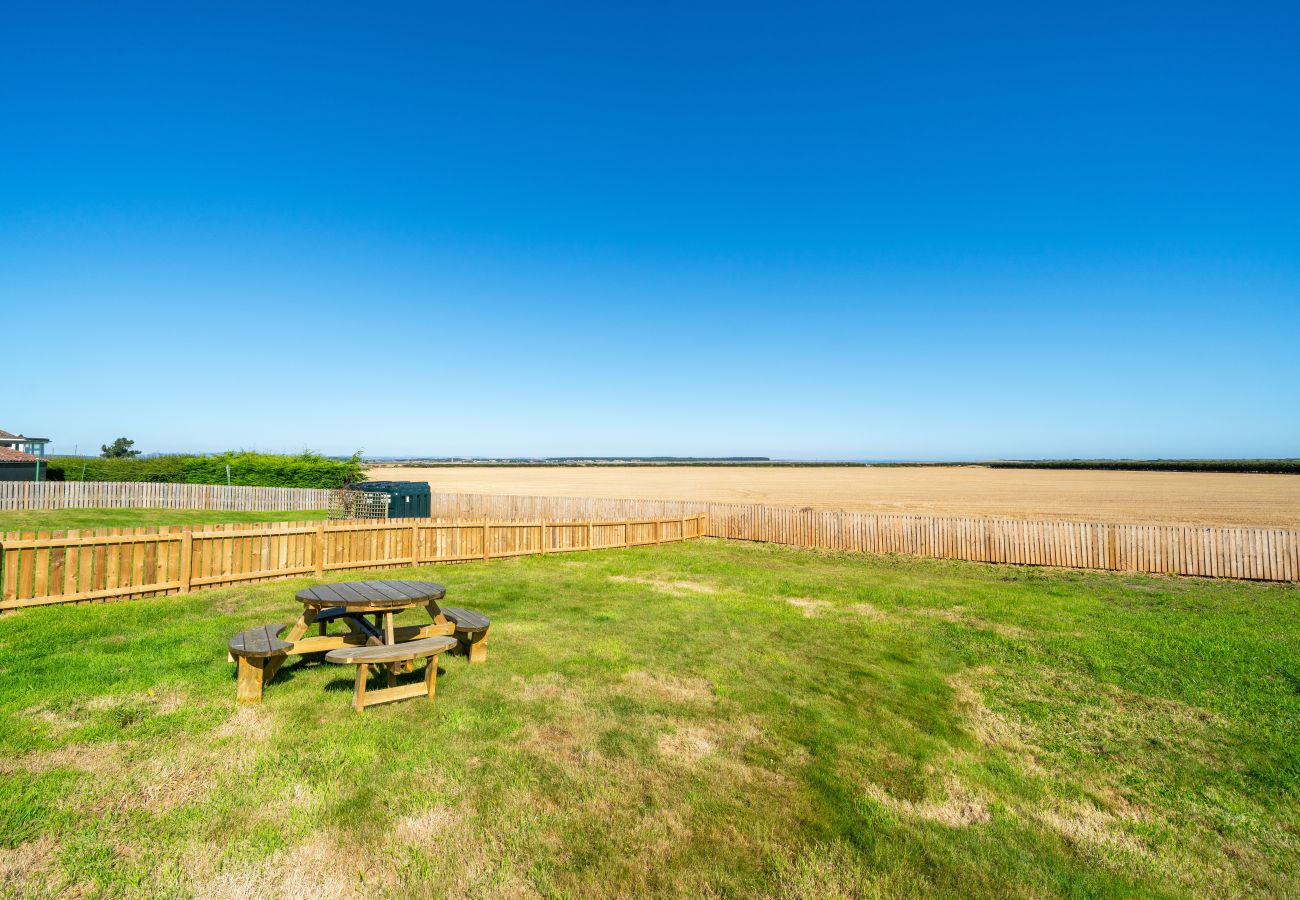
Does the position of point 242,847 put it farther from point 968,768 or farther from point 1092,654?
point 1092,654

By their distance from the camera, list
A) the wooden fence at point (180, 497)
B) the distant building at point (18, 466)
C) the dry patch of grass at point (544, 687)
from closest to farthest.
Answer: the dry patch of grass at point (544, 687), the wooden fence at point (180, 497), the distant building at point (18, 466)

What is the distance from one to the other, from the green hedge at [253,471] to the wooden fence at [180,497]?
11.2 feet

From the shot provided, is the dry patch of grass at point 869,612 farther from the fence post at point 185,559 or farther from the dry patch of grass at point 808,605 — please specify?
the fence post at point 185,559

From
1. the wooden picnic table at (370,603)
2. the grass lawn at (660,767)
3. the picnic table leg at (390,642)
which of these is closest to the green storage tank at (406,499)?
the grass lawn at (660,767)

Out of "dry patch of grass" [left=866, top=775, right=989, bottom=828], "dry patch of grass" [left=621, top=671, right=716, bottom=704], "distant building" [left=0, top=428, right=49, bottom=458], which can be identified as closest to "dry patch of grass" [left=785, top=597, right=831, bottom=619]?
"dry patch of grass" [left=621, top=671, right=716, bottom=704]

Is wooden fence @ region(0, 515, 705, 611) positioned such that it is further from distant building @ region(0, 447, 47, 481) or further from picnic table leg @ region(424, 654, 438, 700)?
distant building @ region(0, 447, 47, 481)

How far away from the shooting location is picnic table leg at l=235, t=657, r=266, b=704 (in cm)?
520

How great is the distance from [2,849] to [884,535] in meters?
18.2

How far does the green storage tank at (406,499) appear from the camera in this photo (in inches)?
878

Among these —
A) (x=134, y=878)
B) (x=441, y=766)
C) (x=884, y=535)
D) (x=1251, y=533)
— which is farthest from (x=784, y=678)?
(x=1251, y=533)

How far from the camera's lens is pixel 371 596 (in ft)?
18.7

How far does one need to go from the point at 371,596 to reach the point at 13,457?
126 ft

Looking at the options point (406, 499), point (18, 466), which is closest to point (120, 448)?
point (18, 466)

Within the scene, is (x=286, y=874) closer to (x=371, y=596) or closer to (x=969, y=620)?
(x=371, y=596)
